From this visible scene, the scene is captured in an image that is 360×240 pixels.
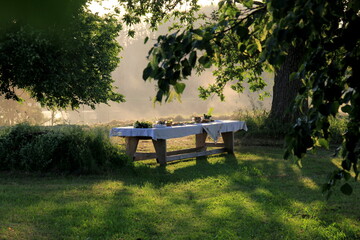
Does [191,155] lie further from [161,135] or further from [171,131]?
[161,135]

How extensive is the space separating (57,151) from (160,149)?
2.64 meters

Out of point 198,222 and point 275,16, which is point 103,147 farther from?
point 275,16

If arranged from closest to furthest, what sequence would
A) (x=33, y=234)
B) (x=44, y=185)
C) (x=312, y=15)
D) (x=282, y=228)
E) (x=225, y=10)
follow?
1. (x=312, y=15)
2. (x=225, y=10)
3. (x=33, y=234)
4. (x=282, y=228)
5. (x=44, y=185)

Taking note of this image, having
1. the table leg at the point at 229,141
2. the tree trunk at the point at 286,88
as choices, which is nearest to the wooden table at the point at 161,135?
the table leg at the point at 229,141

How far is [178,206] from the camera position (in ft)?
23.3

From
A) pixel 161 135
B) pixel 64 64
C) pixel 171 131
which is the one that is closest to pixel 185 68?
pixel 161 135

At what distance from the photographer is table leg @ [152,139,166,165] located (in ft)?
37.7

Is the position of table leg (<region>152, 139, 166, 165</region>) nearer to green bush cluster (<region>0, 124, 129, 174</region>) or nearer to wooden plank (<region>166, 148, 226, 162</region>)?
wooden plank (<region>166, 148, 226, 162</region>)

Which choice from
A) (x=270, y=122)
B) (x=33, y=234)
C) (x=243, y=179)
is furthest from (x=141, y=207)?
(x=270, y=122)

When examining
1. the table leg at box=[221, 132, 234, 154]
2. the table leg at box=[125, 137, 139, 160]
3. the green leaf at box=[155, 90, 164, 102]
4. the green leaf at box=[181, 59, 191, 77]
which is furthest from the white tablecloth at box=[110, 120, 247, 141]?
the green leaf at box=[155, 90, 164, 102]

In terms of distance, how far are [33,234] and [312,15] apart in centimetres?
444

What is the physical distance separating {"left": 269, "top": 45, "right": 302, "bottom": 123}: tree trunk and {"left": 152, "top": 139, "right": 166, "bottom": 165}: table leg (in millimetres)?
7064

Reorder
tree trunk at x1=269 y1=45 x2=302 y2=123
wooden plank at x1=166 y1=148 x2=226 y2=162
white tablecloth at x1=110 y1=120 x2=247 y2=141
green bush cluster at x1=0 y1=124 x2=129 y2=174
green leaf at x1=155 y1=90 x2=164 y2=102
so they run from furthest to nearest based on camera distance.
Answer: tree trunk at x1=269 y1=45 x2=302 y2=123 < wooden plank at x1=166 y1=148 x2=226 y2=162 < white tablecloth at x1=110 y1=120 x2=247 y2=141 < green bush cluster at x1=0 y1=124 x2=129 y2=174 < green leaf at x1=155 y1=90 x2=164 y2=102

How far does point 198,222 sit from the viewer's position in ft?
20.2
